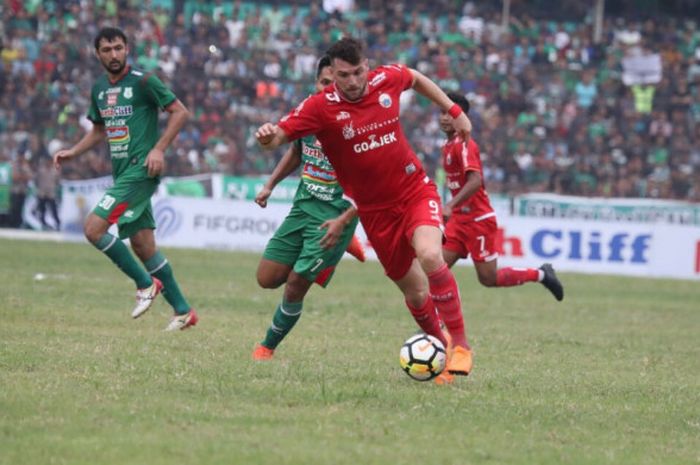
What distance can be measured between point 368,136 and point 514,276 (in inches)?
246

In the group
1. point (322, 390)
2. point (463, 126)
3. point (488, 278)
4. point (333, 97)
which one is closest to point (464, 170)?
point (488, 278)

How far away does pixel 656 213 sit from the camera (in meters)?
28.0

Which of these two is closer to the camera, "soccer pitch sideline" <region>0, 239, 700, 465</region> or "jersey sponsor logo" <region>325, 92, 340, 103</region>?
"soccer pitch sideline" <region>0, 239, 700, 465</region>

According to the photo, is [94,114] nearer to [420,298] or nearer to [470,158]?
[470,158]

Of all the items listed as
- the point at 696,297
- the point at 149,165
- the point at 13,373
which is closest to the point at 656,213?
the point at 696,297

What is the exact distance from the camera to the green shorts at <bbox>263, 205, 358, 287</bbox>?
9.64 m

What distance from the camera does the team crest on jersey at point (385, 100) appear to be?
8656mm

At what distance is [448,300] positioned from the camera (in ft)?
28.8

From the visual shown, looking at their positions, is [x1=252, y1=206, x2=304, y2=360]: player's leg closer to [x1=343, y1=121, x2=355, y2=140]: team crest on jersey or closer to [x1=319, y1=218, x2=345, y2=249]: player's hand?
[x1=319, y1=218, x2=345, y2=249]: player's hand

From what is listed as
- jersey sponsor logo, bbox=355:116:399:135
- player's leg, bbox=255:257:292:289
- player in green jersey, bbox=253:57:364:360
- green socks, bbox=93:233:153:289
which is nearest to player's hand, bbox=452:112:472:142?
jersey sponsor logo, bbox=355:116:399:135

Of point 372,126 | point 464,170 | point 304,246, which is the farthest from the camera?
point 464,170

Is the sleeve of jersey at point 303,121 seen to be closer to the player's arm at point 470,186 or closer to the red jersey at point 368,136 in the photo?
the red jersey at point 368,136

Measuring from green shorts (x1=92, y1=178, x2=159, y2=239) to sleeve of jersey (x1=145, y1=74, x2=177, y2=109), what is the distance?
0.71 meters

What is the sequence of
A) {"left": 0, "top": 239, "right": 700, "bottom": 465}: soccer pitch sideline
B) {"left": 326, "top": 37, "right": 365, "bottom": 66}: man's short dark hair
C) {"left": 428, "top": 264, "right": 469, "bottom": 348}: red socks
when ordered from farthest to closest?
1. {"left": 428, "top": 264, "right": 469, "bottom": 348}: red socks
2. {"left": 326, "top": 37, "right": 365, "bottom": 66}: man's short dark hair
3. {"left": 0, "top": 239, "right": 700, "bottom": 465}: soccer pitch sideline
